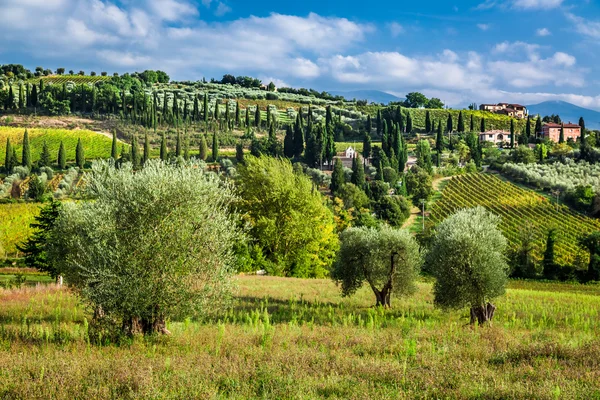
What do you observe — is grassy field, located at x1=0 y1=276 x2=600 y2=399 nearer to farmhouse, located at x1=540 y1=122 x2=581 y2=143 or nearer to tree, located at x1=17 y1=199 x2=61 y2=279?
tree, located at x1=17 y1=199 x2=61 y2=279

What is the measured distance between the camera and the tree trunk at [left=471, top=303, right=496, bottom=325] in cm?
2286

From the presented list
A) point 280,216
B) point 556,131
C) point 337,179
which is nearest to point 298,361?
point 280,216

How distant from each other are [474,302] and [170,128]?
123m

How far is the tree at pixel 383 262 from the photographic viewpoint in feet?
92.9

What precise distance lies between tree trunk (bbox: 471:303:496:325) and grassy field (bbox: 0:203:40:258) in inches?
1894

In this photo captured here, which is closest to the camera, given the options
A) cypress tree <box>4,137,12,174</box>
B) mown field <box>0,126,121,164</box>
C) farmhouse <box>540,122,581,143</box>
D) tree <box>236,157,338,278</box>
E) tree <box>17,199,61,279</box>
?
tree <box>17,199,61,279</box>

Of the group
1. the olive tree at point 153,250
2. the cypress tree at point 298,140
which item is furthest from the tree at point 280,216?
the cypress tree at point 298,140

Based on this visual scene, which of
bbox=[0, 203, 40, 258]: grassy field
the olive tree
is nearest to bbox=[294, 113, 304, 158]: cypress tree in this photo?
bbox=[0, 203, 40, 258]: grassy field

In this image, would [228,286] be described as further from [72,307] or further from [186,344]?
[72,307]

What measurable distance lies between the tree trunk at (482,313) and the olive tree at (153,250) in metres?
12.7

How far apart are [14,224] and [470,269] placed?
195 feet

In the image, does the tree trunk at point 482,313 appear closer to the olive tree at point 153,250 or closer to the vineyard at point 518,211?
the olive tree at point 153,250

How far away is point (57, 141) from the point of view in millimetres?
115125

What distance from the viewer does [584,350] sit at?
14.6m
